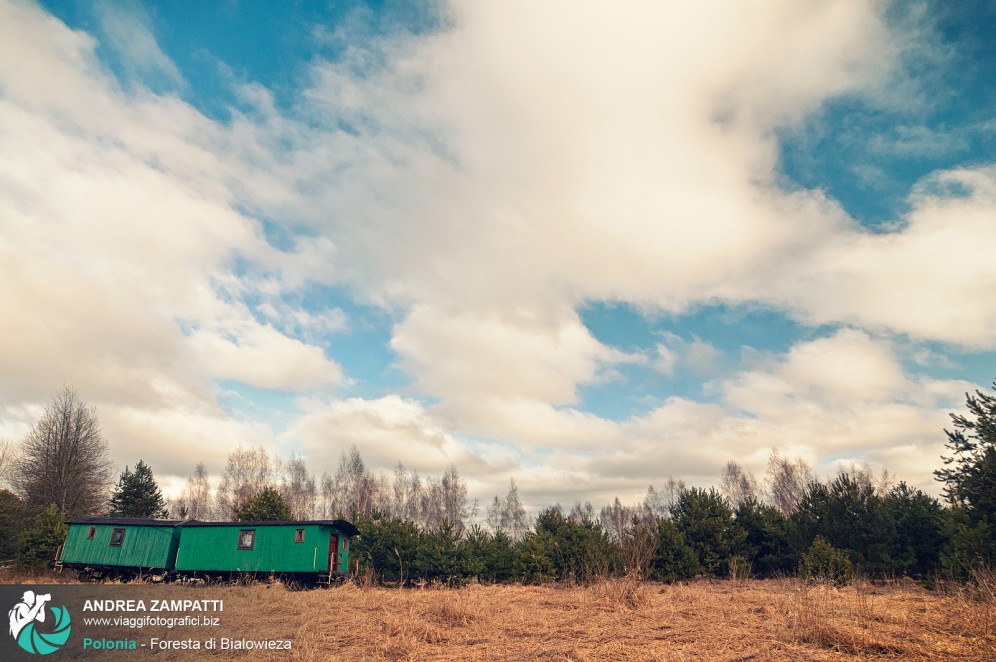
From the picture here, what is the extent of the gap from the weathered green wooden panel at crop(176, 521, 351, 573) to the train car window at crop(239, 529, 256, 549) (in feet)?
0.34

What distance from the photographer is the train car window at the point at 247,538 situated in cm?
2466

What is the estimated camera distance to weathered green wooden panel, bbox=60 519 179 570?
2480 centimetres

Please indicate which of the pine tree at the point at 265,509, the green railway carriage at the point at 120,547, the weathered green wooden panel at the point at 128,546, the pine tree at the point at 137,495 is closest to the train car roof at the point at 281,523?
the weathered green wooden panel at the point at 128,546

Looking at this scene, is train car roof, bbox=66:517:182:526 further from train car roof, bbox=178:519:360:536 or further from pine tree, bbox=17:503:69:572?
pine tree, bbox=17:503:69:572

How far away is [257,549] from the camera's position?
80.5ft

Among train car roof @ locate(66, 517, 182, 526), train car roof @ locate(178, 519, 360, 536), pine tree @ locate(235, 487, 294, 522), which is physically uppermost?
pine tree @ locate(235, 487, 294, 522)

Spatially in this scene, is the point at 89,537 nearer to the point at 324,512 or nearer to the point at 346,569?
the point at 346,569

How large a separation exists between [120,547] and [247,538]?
662cm

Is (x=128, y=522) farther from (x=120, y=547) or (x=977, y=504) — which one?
(x=977, y=504)

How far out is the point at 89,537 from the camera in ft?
83.8

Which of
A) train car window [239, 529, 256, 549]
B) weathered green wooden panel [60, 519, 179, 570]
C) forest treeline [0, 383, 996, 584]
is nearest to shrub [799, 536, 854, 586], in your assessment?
forest treeline [0, 383, 996, 584]

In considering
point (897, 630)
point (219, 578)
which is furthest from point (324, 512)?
point (897, 630)

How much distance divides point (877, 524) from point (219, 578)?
30504 mm

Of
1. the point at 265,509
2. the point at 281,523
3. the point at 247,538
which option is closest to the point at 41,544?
the point at 265,509
